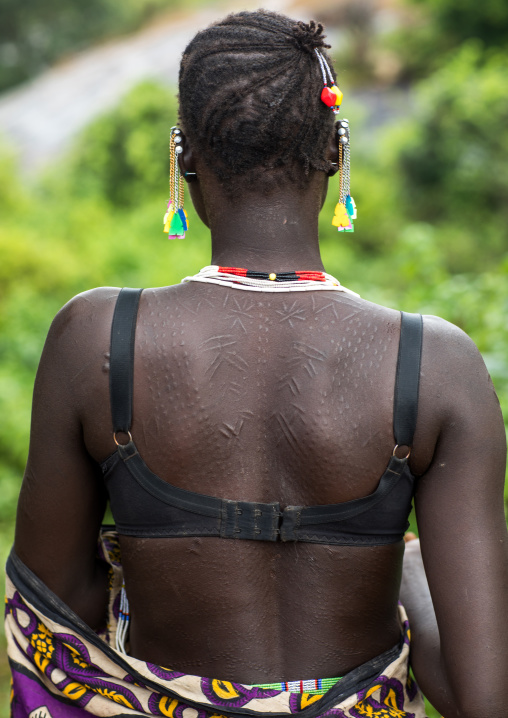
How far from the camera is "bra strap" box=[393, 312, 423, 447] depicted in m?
1.40

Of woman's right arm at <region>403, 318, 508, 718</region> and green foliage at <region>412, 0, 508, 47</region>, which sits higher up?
green foliage at <region>412, 0, 508, 47</region>

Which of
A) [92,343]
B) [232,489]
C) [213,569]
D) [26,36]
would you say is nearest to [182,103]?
[92,343]

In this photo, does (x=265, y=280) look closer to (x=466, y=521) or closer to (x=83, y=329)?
(x=83, y=329)

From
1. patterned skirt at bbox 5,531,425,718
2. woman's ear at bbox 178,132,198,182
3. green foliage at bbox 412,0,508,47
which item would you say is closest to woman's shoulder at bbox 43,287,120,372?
woman's ear at bbox 178,132,198,182

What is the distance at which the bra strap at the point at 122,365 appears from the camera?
4.76 feet

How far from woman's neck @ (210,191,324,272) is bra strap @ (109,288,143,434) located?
21 centimetres

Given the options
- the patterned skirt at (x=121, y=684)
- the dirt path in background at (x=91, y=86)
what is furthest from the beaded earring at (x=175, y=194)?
the dirt path in background at (x=91, y=86)

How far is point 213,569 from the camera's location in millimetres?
1482

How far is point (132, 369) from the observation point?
1455 mm

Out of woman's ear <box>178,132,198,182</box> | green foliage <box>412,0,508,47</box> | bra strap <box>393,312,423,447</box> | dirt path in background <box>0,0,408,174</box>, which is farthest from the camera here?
dirt path in background <box>0,0,408,174</box>

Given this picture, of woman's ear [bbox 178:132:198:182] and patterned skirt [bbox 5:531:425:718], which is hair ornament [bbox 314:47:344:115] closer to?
woman's ear [bbox 178:132:198:182]

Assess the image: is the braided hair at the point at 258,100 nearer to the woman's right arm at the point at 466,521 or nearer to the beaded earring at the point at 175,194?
the beaded earring at the point at 175,194

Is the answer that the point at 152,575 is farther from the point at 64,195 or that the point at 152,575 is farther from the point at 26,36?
the point at 26,36

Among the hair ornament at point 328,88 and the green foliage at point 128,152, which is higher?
the hair ornament at point 328,88
